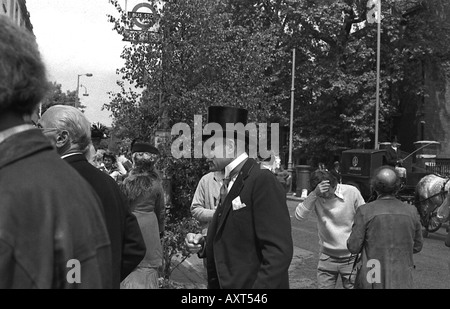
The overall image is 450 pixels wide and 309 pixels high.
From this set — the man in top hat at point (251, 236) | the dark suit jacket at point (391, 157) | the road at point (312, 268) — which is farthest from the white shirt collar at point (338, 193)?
the dark suit jacket at point (391, 157)

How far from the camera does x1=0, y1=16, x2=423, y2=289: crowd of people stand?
143 centimetres

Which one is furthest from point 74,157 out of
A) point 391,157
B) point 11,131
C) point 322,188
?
point 391,157

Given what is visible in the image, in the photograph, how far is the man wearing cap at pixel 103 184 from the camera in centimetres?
281

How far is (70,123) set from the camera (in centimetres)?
319

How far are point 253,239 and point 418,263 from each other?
8399mm

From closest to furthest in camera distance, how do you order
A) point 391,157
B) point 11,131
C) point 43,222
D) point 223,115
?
point 43,222, point 11,131, point 223,115, point 391,157

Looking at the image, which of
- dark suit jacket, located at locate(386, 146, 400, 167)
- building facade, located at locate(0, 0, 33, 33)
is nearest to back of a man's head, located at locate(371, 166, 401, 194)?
dark suit jacket, located at locate(386, 146, 400, 167)

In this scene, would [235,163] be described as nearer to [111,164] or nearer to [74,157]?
[74,157]

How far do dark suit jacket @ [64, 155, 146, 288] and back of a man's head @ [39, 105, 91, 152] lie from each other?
0.14 meters

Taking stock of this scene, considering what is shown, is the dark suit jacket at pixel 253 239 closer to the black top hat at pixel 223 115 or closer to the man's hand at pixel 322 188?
the black top hat at pixel 223 115

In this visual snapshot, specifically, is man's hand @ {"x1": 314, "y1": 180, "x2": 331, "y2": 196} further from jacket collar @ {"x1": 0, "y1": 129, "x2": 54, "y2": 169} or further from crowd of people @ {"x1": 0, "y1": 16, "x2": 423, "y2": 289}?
jacket collar @ {"x1": 0, "y1": 129, "x2": 54, "y2": 169}

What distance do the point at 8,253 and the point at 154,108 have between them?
6941 millimetres
